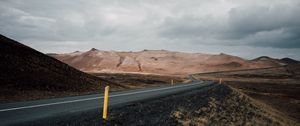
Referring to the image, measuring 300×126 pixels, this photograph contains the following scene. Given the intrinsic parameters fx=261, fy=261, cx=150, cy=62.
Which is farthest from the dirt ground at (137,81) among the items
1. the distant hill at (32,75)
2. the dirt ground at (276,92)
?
the dirt ground at (276,92)

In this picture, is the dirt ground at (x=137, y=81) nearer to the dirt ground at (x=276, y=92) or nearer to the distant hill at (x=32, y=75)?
the distant hill at (x=32, y=75)

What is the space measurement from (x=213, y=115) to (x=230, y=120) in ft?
3.60

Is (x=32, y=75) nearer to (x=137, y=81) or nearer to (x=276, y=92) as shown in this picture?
(x=137, y=81)

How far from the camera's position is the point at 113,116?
10289 millimetres

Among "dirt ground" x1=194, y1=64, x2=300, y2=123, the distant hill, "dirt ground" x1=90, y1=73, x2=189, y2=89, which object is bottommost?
"dirt ground" x1=194, y1=64, x2=300, y2=123

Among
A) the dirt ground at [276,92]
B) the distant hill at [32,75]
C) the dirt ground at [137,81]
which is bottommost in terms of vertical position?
the dirt ground at [276,92]

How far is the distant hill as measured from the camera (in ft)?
66.1

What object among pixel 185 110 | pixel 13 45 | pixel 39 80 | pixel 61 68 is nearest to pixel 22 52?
pixel 13 45

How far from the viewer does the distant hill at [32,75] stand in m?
20.2

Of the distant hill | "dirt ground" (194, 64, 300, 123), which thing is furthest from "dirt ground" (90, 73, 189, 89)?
"dirt ground" (194, 64, 300, 123)

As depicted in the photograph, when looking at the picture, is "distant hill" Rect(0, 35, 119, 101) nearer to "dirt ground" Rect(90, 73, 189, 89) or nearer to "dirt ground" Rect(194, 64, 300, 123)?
"dirt ground" Rect(90, 73, 189, 89)

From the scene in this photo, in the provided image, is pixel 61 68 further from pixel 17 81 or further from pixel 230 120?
pixel 230 120

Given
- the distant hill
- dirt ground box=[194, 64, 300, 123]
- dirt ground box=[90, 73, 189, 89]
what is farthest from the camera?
dirt ground box=[90, 73, 189, 89]

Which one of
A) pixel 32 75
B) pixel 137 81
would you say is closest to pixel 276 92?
pixel 137 81
